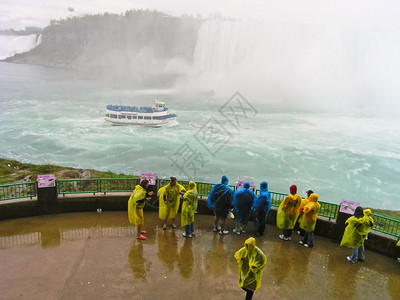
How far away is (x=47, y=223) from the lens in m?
7.68

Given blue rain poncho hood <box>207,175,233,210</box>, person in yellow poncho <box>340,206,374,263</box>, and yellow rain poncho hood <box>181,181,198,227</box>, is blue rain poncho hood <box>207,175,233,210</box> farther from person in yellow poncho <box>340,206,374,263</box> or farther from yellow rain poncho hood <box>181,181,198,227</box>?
person in yellow poncho <box>340,206,374,263</box>

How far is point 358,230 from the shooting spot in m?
6.46

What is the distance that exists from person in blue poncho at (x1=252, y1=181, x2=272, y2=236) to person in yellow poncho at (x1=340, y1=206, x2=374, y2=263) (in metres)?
1.60

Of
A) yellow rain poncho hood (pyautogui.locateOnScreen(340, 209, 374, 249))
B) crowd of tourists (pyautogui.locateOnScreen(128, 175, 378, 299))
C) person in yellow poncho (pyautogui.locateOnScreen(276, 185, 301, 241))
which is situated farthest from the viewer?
person in yellow poncho (pyautogui.locateOnScreen(276, 185, 301, 241))

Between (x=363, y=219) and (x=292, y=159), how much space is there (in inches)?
971

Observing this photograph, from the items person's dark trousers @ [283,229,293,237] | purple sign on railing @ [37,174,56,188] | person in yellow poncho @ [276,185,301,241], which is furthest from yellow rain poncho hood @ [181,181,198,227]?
purple sign on railing @ [37,174,56,188]

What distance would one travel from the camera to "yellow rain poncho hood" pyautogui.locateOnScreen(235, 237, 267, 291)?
479cm

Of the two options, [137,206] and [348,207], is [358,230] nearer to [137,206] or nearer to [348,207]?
[348,207]

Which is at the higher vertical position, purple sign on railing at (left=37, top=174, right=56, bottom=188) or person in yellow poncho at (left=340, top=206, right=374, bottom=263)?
purple sign on railing at (left=37, top=174, right=56, bottom=188)

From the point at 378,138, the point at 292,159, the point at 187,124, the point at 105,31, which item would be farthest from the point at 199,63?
the point at 105,31

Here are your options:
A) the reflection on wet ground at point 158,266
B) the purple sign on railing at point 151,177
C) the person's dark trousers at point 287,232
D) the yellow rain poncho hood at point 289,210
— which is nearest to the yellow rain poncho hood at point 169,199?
the reflection on wet ground at point 158,266

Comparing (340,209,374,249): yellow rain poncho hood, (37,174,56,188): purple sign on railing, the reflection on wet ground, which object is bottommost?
the reflection on wet ground

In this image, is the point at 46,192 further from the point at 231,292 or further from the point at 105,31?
the point at 105,31

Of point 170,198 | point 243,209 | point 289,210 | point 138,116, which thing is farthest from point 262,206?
point 138,116
